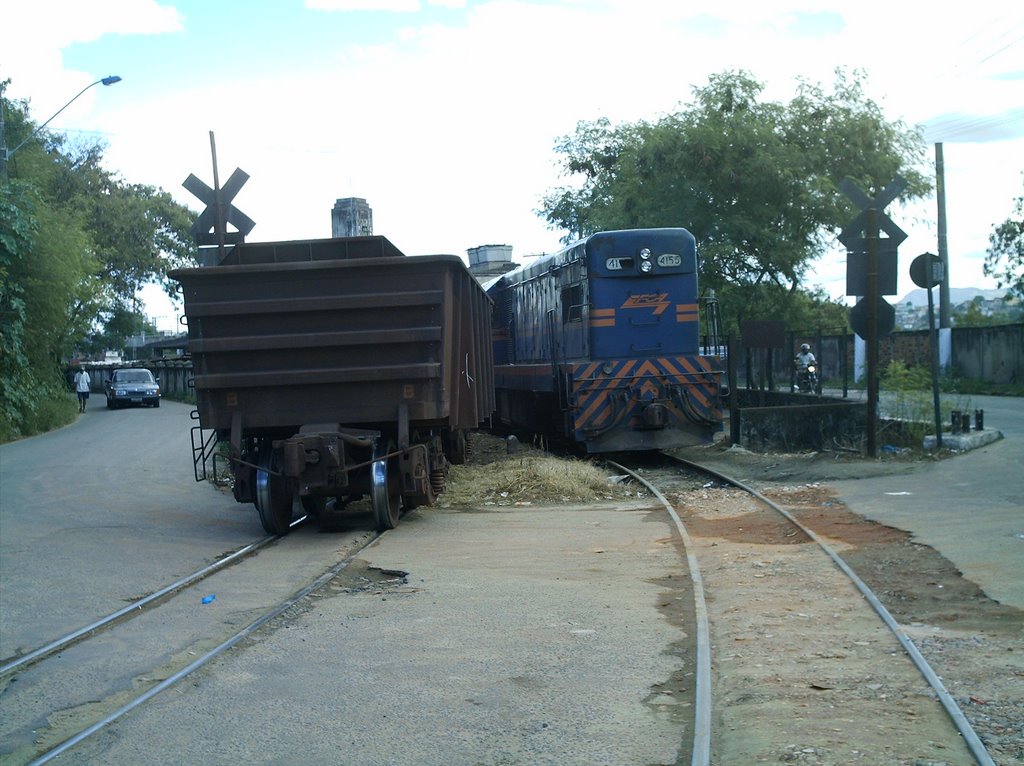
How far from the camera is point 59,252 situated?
29.6 meters

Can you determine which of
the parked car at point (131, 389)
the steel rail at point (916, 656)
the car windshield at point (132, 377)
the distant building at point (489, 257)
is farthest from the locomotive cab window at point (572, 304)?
the car windshield at point (132, 377)

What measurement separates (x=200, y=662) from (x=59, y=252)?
26.1 m

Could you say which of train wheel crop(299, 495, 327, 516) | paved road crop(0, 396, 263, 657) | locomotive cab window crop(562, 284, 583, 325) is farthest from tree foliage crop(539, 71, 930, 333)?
train wheel crop(299, 495, 327, 516)

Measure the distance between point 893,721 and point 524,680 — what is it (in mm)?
1954

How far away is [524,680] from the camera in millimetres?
5977

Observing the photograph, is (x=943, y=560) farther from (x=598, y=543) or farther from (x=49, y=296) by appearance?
(x=49, y=296)

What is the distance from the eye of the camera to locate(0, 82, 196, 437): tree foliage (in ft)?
89.2

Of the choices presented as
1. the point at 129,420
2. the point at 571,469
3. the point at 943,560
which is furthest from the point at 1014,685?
the point at 129,420

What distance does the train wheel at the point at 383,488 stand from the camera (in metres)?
11.3

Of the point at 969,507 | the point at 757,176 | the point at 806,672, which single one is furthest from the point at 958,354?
the point at 806,672

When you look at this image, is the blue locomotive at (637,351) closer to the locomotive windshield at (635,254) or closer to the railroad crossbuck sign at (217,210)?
the locomotive windshield at (635,254)

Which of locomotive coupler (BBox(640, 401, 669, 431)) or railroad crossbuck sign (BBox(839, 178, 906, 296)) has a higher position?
railroad crossbuck sign (BBox(839, 178, 906, 296))

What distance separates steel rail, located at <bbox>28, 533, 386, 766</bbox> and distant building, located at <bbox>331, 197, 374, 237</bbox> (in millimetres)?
A: 22869

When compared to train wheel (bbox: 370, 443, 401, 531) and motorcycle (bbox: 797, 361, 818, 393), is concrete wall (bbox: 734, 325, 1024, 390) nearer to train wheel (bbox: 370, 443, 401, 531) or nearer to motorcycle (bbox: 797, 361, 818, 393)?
motorcycle (bbox: 797, 361, 818, 393)
